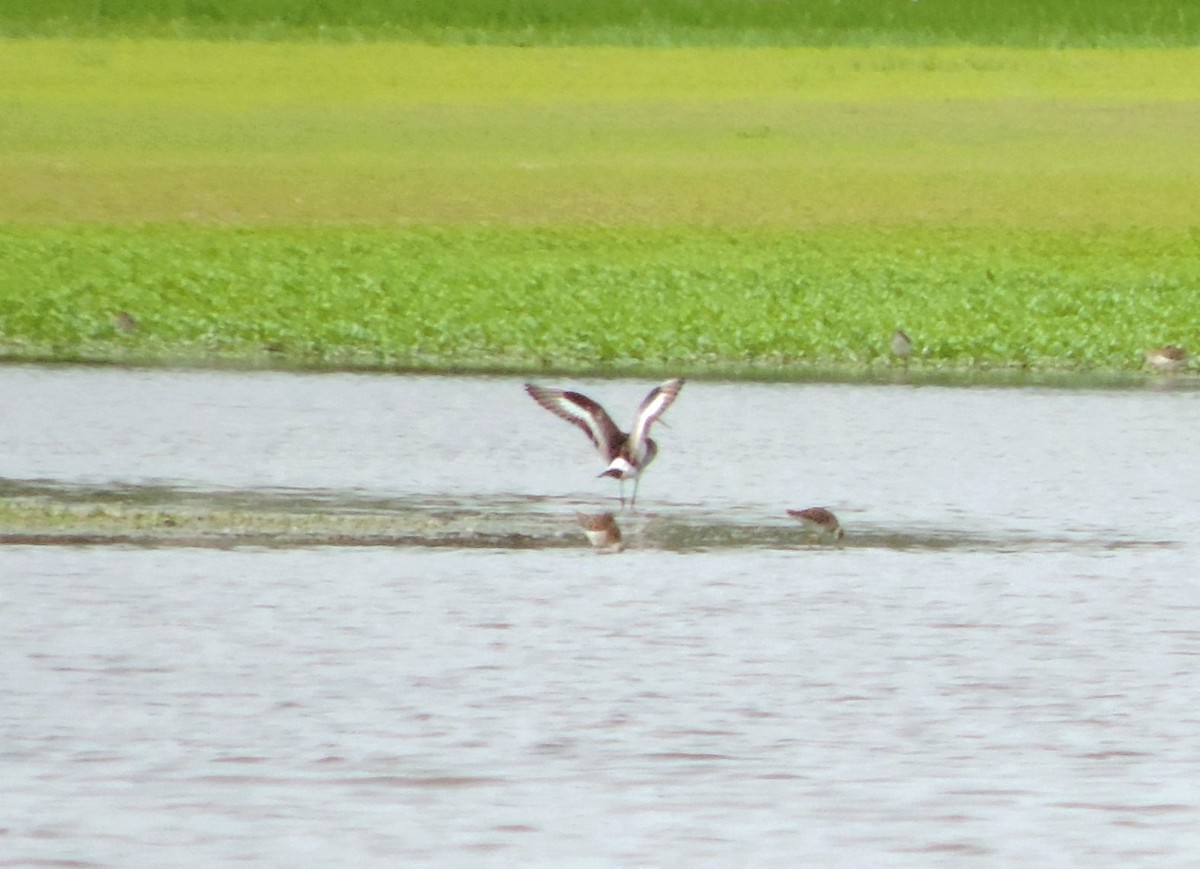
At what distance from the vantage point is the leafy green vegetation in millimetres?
22734

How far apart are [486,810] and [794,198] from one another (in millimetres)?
27018

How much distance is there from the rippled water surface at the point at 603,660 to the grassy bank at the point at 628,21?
35871 mm

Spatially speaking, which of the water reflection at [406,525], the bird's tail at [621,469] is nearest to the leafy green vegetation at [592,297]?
the water reflection at [406,525]

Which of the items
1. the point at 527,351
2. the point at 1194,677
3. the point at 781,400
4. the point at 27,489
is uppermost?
the point at 527,351

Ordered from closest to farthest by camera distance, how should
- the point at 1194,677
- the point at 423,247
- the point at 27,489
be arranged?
the point at 1194,677 < the point at 27,489 < the point at 423,247

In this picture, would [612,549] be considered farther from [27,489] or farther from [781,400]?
[781,400]

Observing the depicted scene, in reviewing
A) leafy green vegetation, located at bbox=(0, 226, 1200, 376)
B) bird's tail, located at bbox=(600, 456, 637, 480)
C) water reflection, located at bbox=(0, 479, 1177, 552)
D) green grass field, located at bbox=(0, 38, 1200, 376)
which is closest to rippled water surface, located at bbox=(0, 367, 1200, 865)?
water reflection, located at bbox=(0, 479, 1177, 552)

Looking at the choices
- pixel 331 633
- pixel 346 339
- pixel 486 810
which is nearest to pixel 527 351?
pixel 346 339

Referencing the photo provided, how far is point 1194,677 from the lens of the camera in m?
9.59

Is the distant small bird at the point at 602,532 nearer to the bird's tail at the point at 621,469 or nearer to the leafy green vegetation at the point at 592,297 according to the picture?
the bird's tail at the point at 621,469

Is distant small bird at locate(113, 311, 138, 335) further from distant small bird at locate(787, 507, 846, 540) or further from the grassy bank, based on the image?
the grassy bank

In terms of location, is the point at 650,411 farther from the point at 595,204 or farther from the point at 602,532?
the point at 595,204

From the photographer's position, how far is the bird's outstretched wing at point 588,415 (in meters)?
13.1

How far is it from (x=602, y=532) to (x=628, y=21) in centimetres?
4227
